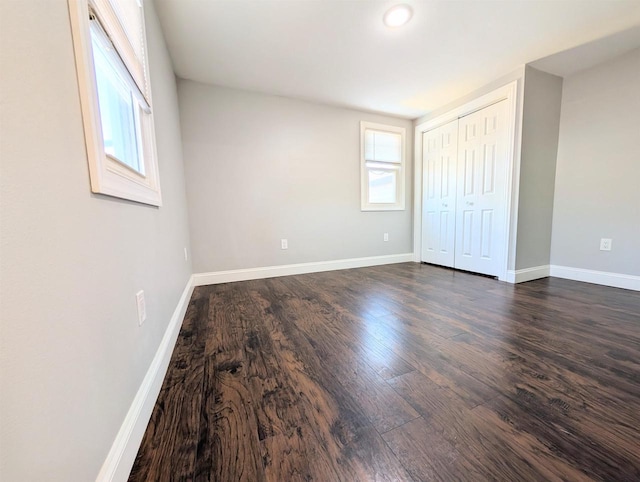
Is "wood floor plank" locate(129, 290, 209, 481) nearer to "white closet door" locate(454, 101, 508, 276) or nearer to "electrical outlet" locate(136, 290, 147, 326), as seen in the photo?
"electrical outlet" locate(136, 290, 147, 326)

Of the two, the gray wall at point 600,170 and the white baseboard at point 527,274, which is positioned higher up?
the gray wall at point 600,170

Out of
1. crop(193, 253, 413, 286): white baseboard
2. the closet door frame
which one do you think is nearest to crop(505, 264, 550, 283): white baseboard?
the closet door frame

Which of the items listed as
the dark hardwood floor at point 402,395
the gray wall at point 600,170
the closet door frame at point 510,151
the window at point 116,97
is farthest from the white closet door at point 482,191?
the window at point 116,97

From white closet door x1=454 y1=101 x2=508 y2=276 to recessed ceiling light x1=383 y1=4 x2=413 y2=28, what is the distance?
161 cm

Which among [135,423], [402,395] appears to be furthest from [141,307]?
[402,395]

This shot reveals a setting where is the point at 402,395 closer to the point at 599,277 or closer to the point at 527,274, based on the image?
the point at 527,274

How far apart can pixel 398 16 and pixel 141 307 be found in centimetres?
250

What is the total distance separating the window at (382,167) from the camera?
3.69 metres

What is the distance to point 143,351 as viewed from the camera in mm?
1038

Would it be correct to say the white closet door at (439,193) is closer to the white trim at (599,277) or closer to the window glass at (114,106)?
the white trim at (599,277)

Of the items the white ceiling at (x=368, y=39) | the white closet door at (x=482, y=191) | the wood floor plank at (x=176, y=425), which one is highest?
the white ceiling at (x=368, y=39)

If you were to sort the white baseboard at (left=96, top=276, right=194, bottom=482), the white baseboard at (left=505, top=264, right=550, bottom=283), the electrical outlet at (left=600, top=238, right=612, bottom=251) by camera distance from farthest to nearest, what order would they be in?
1. the white baseboard at (left=505, top=264, right=550, bottom=283)
2. the electrical outlet at (left=600, top=238, right=612, bottom=251)
3. the white baseboard at (left=96, top=276, right=194, bottom=482)

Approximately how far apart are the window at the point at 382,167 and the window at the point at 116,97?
2806 mm

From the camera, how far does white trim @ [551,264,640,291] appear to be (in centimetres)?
247
